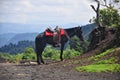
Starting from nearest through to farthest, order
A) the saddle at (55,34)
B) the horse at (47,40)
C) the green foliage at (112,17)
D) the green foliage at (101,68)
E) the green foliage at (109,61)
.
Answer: the green foliage at (101,68) → the green foliage at (109,61) → the saddle at (55,34) → the horse at (47,40) → the green foliage at (112,17)

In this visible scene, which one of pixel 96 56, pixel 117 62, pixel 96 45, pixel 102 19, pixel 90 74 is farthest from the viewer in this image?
pixel 102 19

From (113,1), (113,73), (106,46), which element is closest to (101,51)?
(106,46)

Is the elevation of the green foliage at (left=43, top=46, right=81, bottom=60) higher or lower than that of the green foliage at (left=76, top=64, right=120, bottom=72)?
lower

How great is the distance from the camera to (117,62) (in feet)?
101

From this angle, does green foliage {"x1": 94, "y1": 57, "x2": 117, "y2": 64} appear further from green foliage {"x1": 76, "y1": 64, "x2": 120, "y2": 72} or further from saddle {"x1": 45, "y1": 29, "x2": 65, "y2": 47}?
saddle {"x1": 45, "y1": 29, "x2": 65, "y2": 47}

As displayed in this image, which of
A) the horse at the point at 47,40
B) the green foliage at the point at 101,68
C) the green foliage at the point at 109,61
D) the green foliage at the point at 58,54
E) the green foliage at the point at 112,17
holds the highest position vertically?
the green foliage at the point at 112,17

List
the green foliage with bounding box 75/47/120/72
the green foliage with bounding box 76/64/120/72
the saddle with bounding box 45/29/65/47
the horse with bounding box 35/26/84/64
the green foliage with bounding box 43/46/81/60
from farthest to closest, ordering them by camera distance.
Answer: the green foliage with bounding box 43/46/81/60 < the horse with bounding box 35/26/84/64 < the saddle with bounding box 45/29/65/47 < the green foliage with bounding box 75/47/120/72 < the green foliage with bounding box 76/64/120/72

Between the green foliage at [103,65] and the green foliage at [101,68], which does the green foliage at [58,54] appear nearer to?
the green foliage at [103,65]

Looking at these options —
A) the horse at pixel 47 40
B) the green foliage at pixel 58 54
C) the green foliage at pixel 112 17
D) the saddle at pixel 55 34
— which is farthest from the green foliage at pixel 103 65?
the green foliage at pixel 58 54

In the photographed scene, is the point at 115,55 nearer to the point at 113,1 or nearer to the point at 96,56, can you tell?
the point at 96,56

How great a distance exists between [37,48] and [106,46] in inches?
318

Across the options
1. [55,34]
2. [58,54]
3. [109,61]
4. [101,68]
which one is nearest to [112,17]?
[58,54]

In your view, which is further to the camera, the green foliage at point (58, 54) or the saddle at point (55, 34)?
the green foliage at point (58, 54)

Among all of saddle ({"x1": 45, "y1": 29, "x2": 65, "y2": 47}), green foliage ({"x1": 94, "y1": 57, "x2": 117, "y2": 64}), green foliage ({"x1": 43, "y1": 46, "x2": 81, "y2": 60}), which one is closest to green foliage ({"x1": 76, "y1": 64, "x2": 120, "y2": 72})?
green foliage ({"x1": 94, "y1": 57, "x2": 117, "y2": 64})
